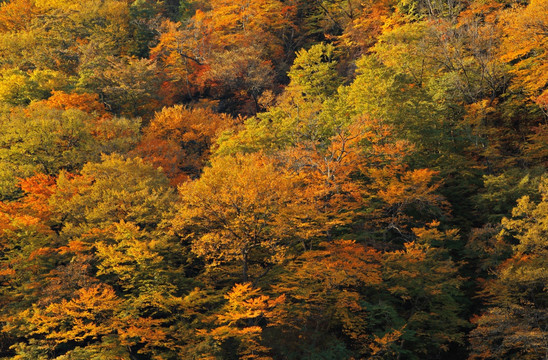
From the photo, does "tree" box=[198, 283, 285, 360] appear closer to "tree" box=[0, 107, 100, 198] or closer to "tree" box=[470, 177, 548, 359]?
"tree" box=[470, 177, 548, 359]

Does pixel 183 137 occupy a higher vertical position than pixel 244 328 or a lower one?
higher

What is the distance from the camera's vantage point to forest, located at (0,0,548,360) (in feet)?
80.7

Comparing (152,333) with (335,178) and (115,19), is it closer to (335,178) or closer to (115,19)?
(335,178)

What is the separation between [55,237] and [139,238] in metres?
5.59

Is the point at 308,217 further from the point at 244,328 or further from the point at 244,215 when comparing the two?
the point at 244,328

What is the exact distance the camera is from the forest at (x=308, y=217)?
24.6 metres

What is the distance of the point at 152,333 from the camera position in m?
24.2

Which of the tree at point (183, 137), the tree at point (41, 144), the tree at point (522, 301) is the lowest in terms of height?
the tree at point (522, 301)

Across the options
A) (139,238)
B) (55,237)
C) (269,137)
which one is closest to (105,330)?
(139,238)

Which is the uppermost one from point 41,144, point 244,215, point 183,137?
point 41,144

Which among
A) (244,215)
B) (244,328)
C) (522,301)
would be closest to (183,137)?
(244,215)

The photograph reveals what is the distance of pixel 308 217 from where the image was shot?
27016mm

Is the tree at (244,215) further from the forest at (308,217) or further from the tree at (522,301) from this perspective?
the tree at (522,301)

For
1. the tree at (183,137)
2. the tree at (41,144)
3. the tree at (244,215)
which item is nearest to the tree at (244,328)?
the tree at (244,215)
